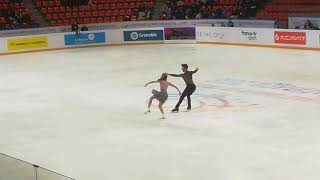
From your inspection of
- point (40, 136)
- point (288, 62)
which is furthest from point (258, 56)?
point (40, 136)

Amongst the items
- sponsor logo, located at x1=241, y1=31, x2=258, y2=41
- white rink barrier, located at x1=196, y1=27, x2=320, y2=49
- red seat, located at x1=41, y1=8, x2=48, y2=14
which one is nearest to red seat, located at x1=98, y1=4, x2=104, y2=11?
red seat, located at x1=41, y1=8, x2=48, y2=14

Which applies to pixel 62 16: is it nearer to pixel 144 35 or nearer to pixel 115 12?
pixel 115 12

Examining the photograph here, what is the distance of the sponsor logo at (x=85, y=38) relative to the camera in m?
30.0

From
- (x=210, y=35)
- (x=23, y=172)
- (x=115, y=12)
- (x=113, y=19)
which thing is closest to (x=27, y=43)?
(x=113, y=19)

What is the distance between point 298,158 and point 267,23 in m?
18.5

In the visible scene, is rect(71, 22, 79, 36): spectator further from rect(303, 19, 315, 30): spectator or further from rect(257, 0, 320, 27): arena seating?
rect(303, 19, 315, 30): spectator

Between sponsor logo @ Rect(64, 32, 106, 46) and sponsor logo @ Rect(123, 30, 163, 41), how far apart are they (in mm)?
1301

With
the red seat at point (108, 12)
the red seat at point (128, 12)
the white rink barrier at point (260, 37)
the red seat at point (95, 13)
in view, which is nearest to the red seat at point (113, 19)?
the red seat at point (108, 12)

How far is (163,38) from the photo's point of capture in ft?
100

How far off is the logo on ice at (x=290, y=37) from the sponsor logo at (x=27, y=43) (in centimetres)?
1169

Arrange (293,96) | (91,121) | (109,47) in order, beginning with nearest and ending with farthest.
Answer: (91,121)
(293,96)
(109,47)

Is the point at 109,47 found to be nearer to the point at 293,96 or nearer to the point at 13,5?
the point at 13,5

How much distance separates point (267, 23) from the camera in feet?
91.1

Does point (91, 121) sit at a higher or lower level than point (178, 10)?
lower
